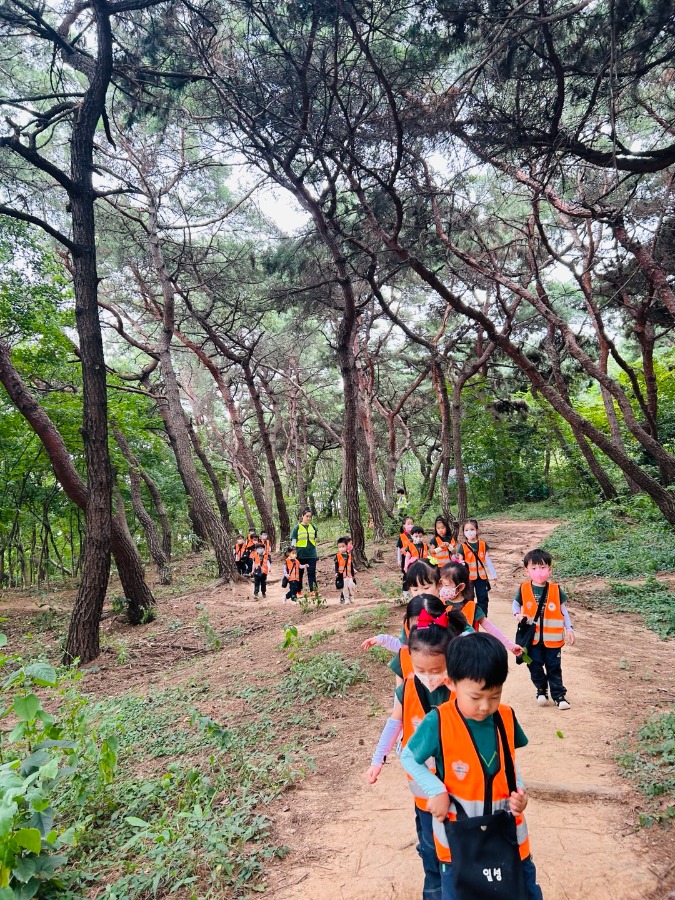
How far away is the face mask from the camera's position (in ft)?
8.07

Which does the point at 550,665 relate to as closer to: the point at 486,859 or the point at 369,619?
the point at 486,859

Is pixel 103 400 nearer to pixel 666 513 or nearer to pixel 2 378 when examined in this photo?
pixel 2 378

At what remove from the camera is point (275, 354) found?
18.8m

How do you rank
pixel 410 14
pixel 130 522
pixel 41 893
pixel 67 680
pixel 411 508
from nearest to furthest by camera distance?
pixel 41 893, pixel 410 14, pixel 67 680, pixel 130 522, pixel 411 508

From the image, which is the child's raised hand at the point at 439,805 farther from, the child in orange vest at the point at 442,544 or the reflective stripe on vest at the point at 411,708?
the child in orange vest at the point at 442,544

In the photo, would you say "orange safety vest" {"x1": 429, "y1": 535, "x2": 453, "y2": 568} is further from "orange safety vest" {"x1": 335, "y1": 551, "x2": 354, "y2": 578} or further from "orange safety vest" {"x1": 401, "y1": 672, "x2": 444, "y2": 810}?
"orange safety vest" {"x1": 401, "y1": 672, "x2": 444, "y2": 810}

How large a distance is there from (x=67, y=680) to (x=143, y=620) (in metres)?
2.94

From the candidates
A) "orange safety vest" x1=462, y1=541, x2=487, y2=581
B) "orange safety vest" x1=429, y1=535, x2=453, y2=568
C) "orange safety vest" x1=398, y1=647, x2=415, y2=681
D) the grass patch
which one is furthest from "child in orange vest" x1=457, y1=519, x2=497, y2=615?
"orange safety vest" x1=398, y1=647, x2=415, y2=681

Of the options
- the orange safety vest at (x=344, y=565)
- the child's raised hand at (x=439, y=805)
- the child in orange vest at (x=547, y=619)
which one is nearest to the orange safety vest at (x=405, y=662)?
the child's raised hand at (x=439, y=805)

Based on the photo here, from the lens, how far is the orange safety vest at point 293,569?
1044cm

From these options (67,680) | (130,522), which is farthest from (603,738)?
(130,522)

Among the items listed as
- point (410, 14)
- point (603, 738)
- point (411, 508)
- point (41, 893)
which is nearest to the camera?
point (41, 893)

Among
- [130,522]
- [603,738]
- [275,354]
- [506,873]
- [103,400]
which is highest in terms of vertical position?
[275,354]

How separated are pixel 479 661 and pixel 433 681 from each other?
25.8 inches
